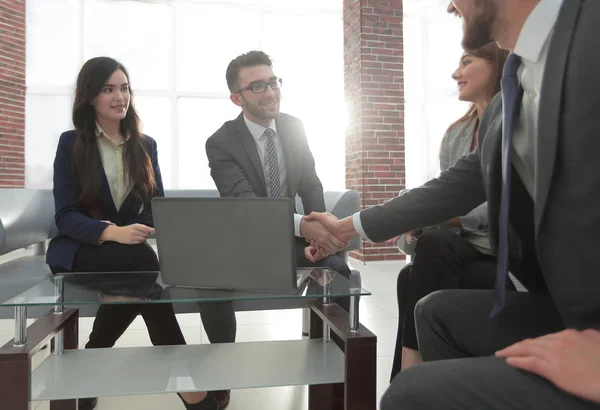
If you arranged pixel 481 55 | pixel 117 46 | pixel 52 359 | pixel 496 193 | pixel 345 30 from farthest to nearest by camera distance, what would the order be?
pixel 117 46 < pixel 345 30 < pixel 481 55 < pixel 52 359 < pixel 496 193

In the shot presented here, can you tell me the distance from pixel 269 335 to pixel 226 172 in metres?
0.98

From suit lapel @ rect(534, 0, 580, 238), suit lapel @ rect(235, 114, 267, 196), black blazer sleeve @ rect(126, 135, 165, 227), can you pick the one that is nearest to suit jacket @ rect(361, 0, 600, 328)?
suit lapel @ rect(534, 0, 580, 238)

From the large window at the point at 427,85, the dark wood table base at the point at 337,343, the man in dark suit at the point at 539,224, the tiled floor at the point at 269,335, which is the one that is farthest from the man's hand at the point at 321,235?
the large window at the point at 427,85

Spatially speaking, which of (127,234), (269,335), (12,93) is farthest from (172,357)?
(12,93)

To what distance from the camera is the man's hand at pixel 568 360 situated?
1.91 ft

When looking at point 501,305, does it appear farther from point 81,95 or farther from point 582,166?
point 81,95

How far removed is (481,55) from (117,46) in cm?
609

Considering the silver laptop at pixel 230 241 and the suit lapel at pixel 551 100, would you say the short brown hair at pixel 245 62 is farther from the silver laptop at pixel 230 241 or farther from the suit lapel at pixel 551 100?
the suit lapel at pixel 551 100

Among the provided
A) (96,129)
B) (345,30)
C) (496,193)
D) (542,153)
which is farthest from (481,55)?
(345,30)

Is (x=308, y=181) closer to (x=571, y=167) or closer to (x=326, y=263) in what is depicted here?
(x=326, y=263)

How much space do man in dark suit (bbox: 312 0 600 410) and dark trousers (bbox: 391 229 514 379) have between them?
604mm

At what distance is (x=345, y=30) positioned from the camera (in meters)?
5.64

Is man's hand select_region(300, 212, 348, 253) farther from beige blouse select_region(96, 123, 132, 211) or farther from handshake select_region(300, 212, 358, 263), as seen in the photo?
beige blouse select_region(96, 123, 132, 211)

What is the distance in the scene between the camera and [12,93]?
239 inches
